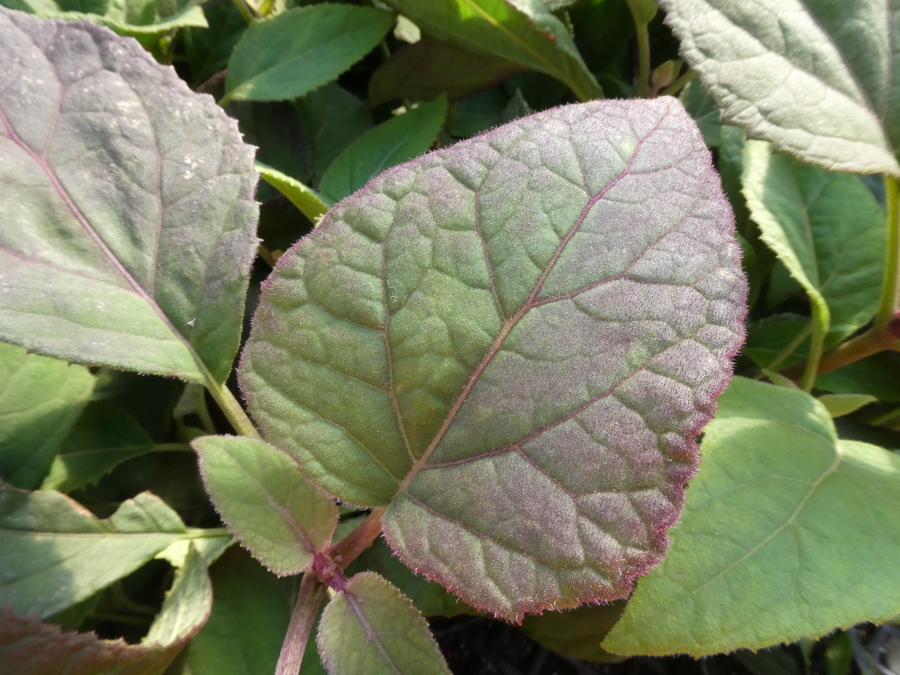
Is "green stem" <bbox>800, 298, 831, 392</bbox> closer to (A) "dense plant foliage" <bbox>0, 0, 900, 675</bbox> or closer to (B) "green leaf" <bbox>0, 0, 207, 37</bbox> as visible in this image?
(A) "dense plant foliage" <bbox>0, 0, 900, 675</bbox>

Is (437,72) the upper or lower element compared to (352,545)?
upper

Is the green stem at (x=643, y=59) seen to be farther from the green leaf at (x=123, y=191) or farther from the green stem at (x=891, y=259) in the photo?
the green leaf at (x=123, y=191)

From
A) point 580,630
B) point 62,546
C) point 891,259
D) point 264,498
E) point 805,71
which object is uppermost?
point 805,71

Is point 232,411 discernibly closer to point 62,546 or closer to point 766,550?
point 62,546

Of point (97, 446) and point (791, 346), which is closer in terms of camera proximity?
point (97, 446)

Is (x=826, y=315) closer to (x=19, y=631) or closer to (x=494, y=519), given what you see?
(x=494, y=519)

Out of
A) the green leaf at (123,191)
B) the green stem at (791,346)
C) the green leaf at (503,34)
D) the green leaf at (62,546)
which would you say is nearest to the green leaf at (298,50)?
the green leaf at (503,34)

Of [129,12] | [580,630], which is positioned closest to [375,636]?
[580,630]

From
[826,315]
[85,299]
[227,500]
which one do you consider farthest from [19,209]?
[826,315]
